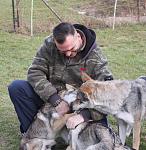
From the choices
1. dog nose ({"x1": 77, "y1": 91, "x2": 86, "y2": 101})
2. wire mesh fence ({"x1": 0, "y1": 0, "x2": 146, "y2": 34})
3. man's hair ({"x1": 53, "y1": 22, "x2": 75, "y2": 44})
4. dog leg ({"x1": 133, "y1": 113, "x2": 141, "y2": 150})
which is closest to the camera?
man's hair ({"x1": 53, "y1": 22, "x2": 75, "y2": 44})

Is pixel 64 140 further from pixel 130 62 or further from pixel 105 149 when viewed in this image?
pixel 130 62

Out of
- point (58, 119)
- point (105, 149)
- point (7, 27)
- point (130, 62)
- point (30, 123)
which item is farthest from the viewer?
point (7, 27)

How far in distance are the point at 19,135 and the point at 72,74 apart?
122 centimetres

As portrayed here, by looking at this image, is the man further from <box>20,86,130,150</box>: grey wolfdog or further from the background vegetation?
the background vegetation

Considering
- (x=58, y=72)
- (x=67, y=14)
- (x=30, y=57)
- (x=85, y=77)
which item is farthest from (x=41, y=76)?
(x=67, y=14)

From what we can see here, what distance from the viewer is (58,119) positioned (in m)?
4.52

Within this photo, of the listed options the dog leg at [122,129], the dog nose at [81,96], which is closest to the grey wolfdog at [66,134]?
the dog nose at [81,96]

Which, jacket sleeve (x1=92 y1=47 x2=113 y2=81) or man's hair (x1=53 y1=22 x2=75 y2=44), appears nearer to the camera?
man's hair (x1=53 y1=22 x2=75 y2=44)

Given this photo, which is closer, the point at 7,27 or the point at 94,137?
the point at 94,137

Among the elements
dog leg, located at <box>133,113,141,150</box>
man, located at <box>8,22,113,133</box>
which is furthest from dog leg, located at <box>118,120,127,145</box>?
man, located at <box>8,22,113,133</box>

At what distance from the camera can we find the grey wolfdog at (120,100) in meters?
4.37

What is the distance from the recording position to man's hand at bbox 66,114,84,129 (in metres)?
4.29

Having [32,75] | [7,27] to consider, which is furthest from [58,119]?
[7,27]

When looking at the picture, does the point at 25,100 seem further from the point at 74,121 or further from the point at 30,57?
the point at 30,57
